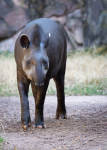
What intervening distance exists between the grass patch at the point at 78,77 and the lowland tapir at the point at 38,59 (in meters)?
3.58

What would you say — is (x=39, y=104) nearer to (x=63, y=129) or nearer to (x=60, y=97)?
(x=63, y=129)

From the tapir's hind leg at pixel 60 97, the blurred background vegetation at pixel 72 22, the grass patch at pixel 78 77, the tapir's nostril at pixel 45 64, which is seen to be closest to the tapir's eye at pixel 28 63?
the tapir's nostril at pixel 45 64

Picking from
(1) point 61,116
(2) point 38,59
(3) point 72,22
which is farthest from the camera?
(3) point 72,22

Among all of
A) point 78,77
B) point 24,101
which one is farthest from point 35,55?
point 78,77

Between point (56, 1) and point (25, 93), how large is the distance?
13708 mm

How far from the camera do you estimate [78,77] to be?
1152cm

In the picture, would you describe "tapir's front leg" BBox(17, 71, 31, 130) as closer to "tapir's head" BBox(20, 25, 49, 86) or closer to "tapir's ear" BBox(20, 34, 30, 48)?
"tapir's head" BBox(20, 25, 49, 86)

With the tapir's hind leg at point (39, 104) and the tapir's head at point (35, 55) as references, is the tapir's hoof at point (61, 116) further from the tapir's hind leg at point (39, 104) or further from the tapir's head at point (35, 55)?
the tapir's head at point (35, 55)

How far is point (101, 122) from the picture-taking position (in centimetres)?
608

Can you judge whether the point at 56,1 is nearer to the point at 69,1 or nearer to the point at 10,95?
the point at 69,1

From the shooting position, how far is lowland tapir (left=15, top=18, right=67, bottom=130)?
529 cm

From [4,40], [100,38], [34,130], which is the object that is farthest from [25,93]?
[4,40]

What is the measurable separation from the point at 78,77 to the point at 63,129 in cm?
601

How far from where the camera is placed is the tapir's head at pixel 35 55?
5203 mm
